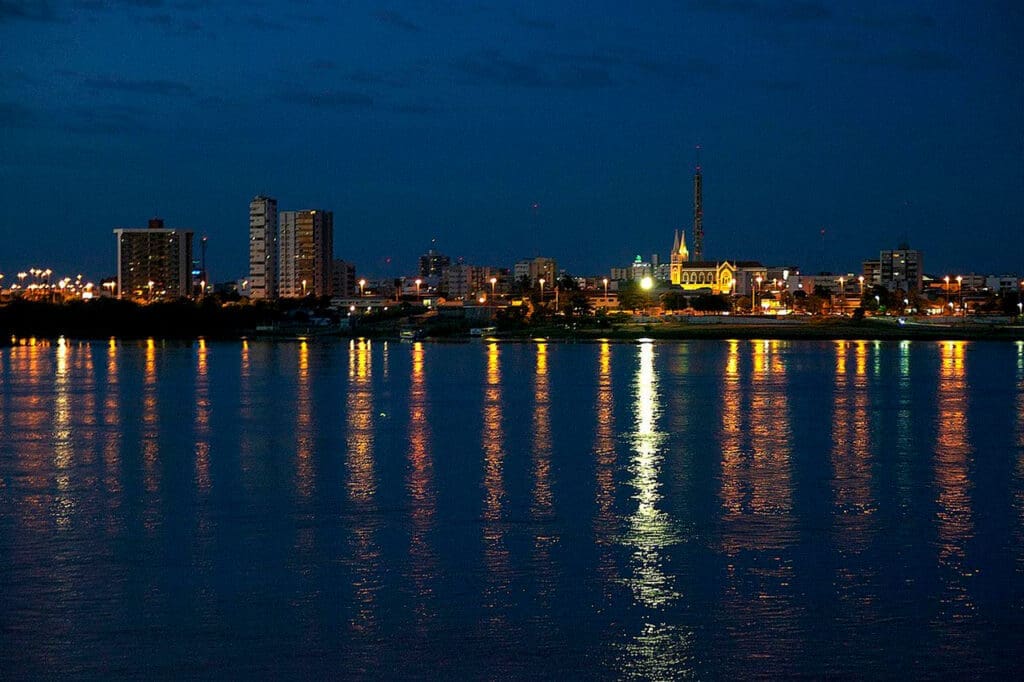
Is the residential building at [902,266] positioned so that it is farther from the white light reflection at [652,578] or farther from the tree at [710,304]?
the white light reflection at [652,578]

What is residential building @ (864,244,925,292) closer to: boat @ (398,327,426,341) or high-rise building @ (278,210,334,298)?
high-rise building @ (278,210,334,298)

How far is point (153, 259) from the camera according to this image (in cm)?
12056

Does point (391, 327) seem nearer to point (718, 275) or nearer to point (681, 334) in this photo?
point (681, 334)

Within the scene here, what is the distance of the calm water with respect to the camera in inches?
284

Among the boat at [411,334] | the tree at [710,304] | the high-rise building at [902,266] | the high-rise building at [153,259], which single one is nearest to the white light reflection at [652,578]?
the boat at [411,334]

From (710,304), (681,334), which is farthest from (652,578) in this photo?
(710,304)

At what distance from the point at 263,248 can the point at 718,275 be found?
→ 1873 inches

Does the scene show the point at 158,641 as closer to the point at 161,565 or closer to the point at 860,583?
the point at 161,565

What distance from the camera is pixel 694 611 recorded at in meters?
8.03

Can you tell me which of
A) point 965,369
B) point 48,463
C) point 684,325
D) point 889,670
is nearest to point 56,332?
point 684,325

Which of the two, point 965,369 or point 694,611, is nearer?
point 694,611

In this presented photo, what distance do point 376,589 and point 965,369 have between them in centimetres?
3039

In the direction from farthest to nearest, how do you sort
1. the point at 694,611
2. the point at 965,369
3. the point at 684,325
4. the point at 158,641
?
the point at 684,325 < the point at 965,369 < the point at 694,611 < the point at 158,641

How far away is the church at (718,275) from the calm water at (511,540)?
99623mm
